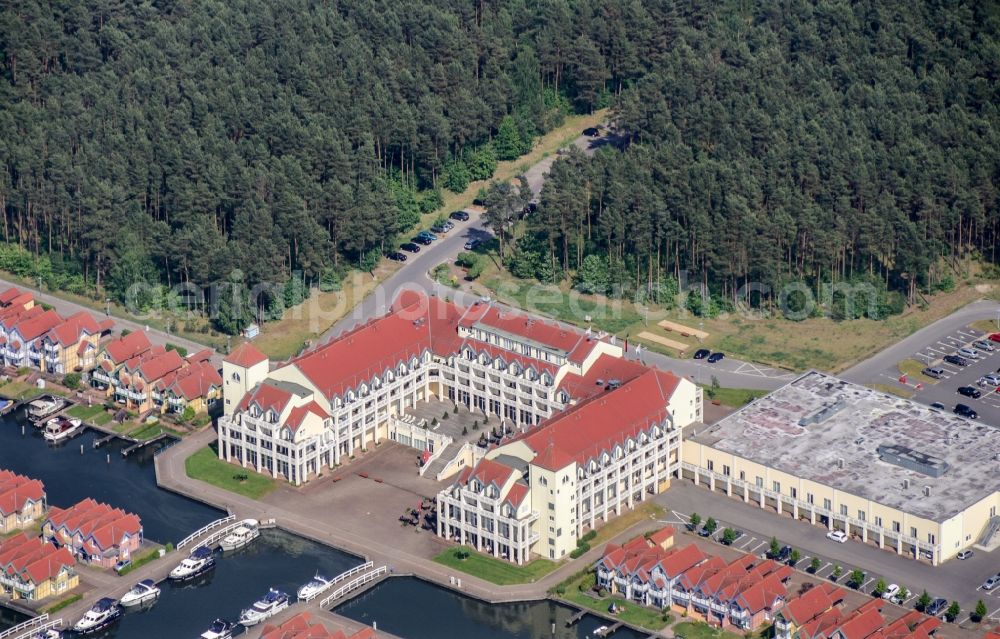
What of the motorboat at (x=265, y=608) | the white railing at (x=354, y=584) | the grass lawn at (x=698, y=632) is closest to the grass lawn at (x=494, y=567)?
the white railing at (x=354, y=584)

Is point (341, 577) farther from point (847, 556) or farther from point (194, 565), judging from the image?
point (847, 556)

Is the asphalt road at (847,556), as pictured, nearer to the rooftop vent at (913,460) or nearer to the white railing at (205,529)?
the rooftop vent at (913,460)

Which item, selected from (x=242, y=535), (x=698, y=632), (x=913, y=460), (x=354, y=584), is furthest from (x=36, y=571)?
(x=913, y=460)

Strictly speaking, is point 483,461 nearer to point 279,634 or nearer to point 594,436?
point 594,436

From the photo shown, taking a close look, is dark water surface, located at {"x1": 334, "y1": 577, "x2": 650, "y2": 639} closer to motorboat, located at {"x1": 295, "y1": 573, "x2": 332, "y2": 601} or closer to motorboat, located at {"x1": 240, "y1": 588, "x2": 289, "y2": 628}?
motorboat, located at {"x1": 295, "y1": 573, "x2": 332, "y2": 601}

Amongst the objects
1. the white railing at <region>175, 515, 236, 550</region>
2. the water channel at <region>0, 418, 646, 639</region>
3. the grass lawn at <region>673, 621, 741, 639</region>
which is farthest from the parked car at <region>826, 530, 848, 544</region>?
the white railing at <region>175, 515, 236, 550</region>
